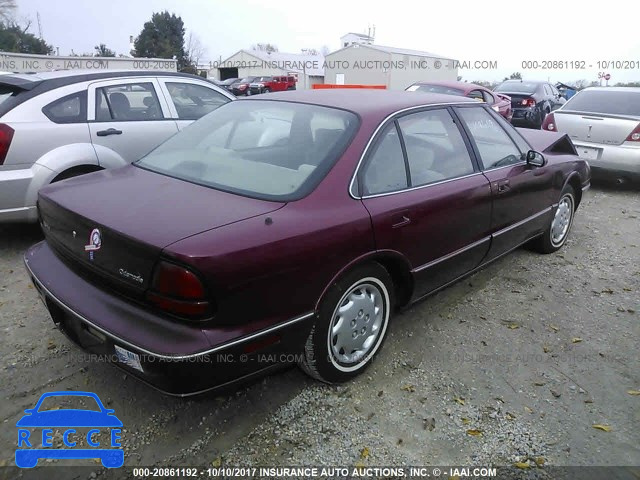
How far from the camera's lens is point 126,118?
495cm

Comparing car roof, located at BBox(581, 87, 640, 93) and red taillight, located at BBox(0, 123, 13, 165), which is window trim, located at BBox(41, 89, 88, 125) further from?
car roof, located at BBox(581, 87, 640, 93)

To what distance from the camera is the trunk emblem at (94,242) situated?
7.47 feet

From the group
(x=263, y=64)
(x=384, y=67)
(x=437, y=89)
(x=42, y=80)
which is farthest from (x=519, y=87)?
(x=263, y=64)

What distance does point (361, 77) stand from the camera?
38.5 meters

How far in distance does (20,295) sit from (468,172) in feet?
11.2

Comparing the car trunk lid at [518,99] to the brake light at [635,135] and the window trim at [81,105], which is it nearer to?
the brake light at [635,135]

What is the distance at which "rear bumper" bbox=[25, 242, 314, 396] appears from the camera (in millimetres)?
2033

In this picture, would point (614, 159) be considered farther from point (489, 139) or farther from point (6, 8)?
point (6, 8)

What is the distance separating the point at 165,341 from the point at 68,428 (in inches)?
35.7

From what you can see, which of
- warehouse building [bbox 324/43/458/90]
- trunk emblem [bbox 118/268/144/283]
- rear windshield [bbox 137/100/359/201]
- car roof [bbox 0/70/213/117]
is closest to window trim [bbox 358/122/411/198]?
rear windshield [bbox 137/100/359/201]

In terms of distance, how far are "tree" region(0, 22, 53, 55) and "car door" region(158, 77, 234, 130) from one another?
51.9 meters

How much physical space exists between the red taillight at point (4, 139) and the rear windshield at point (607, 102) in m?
7.65

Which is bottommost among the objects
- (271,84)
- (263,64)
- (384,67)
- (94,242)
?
(94,242)

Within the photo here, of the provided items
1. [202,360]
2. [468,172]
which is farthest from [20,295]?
[468,172]
